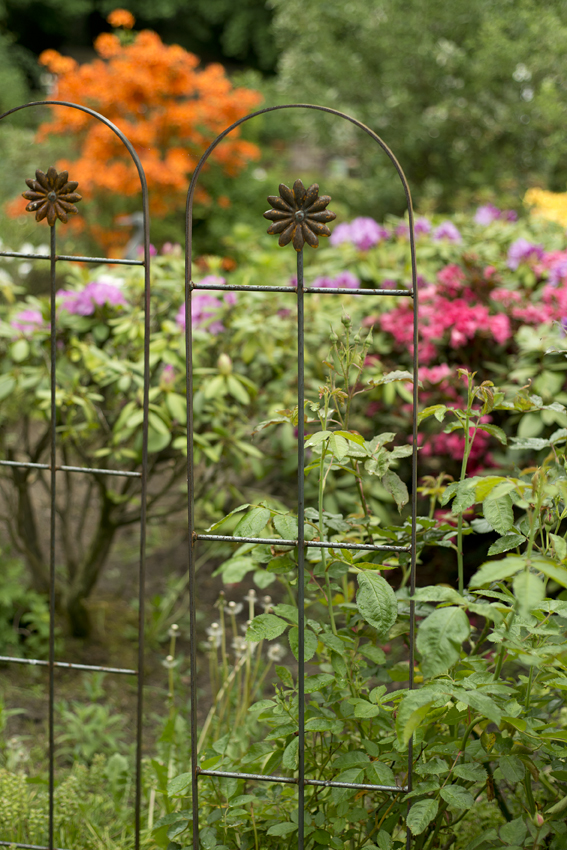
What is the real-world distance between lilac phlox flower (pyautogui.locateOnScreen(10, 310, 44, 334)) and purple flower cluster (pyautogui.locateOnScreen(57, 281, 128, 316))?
8 centimetres

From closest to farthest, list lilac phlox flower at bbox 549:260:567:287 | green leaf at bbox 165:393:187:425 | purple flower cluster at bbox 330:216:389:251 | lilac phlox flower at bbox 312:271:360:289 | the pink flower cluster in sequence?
green leaf at bbox 165:393:187:425, the pink flower cluster, lilac phlox flower at bbox 549:260:567:287, lilac phlox flower at bbox 312:271:360:289, purple flower cluster at bbox 330:216:389:251

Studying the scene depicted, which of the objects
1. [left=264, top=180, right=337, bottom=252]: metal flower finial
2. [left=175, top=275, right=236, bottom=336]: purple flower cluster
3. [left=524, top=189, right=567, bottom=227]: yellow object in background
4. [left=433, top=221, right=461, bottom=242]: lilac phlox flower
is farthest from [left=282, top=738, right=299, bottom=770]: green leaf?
[left=524, top=189, right=567, bottom=227]: yellow object in background

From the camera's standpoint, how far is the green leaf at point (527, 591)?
76 centimetres

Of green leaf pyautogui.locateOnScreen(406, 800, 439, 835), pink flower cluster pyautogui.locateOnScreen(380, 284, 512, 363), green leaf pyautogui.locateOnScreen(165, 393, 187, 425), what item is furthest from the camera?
pink flower cluster pyautogui.locateOnScreen(380, 284, 512, 363)

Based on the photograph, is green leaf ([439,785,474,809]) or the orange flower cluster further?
the orange flower cluster

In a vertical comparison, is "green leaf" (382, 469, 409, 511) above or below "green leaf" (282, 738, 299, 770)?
above

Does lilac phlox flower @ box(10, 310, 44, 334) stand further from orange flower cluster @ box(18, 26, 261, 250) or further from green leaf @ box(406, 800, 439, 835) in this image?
orange flower cluster @ box(18, 26, 261, 250)

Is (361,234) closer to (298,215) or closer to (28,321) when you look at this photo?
(28,321)

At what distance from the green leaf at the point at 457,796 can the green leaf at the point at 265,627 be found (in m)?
0.31

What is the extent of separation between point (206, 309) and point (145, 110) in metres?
4.76

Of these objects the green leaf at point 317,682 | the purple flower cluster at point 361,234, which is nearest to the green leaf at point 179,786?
the green leaf at point 317,682

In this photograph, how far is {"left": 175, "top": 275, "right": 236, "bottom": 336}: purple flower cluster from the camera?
2.07 m

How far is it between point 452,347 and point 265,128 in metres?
8.03

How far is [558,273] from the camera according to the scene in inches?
92.9
